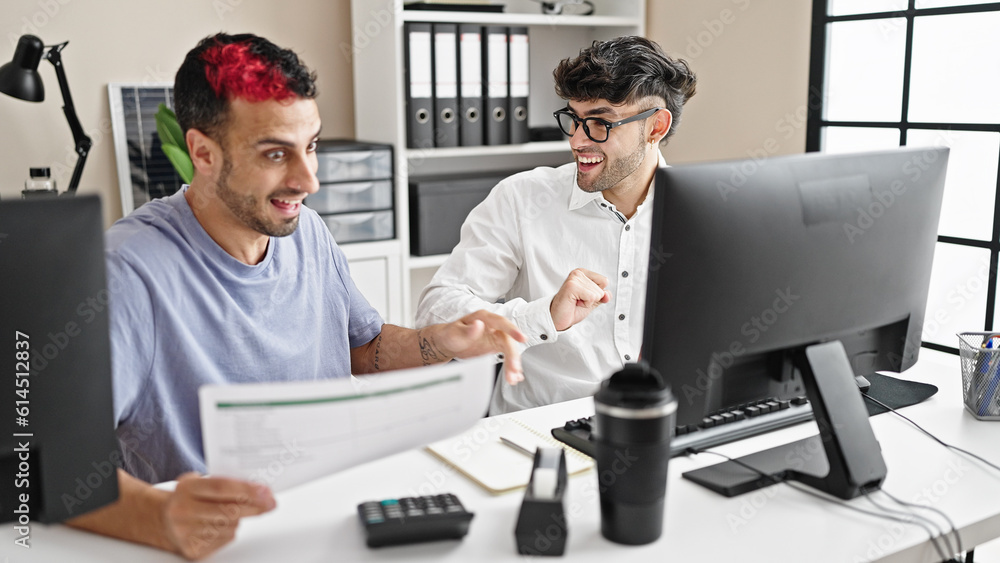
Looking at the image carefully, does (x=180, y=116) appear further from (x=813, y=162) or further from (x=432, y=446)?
(x=813, y=162)

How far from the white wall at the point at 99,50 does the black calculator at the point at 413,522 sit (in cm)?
183

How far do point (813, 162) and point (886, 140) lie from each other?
1.60 m

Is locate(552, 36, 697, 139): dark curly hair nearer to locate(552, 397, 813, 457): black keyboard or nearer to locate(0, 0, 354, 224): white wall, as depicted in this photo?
locate(552, 397, 813, 457): black keyboard

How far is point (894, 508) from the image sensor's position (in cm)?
110

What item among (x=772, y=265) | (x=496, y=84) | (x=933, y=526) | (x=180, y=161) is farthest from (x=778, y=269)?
(x=496, y=84)

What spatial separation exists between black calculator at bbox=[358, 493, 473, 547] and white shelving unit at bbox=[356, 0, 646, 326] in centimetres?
175

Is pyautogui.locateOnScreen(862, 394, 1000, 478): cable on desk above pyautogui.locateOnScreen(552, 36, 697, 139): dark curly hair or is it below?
below

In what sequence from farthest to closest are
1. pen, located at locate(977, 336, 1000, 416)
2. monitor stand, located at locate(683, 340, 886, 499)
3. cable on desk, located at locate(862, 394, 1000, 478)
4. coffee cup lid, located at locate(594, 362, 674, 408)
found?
pen, located at locate(977, 336, 1000, 416) → cable on desk, located at locate(862, 394, 1000, 478) → monitor stand, located at locate(683, 340, 886, 499) → coffee cup lid, located at locate(594, 362, 674, 408)

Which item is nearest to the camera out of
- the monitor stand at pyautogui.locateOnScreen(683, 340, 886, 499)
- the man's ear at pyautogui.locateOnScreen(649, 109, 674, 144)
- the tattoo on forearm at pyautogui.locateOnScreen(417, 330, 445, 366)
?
the monitor stand at pyautogui.locateOnScreen(683, 340, 886, 499)

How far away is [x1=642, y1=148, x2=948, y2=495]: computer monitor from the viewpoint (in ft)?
3.45

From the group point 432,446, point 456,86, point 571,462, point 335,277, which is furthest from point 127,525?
point 456,86

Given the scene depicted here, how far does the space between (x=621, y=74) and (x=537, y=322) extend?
0.62 metres

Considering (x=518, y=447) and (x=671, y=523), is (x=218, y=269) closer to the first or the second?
(x=518, y=447)

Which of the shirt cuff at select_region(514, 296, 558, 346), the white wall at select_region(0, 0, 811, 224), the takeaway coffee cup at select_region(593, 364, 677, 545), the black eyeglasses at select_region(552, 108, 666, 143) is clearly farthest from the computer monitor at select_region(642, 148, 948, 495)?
the white wall at select_region(0, 0, 811, 224)
